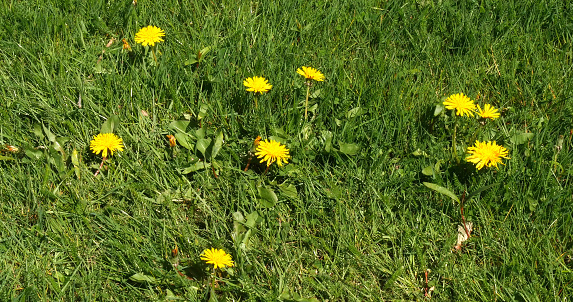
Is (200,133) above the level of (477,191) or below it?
above

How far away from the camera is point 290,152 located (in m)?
2.54

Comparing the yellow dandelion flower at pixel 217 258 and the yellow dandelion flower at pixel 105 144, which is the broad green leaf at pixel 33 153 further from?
the yellow dandelion flower at pixel 217 258

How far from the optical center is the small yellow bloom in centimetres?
253

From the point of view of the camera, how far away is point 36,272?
209 cm

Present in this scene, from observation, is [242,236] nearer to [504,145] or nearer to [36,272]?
[36,272]

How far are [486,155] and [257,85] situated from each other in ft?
3.26

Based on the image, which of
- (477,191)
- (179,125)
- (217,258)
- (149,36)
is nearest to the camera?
(217,258)

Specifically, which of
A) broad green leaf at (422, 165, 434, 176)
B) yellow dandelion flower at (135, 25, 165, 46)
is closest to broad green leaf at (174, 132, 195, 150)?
yellow dandelion flower at (135, 25, 165, 46)

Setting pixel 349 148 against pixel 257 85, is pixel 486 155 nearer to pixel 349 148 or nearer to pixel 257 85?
pixel 349 148

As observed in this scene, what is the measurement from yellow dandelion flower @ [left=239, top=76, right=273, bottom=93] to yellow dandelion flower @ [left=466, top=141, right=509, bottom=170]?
35.1 inches

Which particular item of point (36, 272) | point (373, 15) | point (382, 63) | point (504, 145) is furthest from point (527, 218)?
point (36, 272)

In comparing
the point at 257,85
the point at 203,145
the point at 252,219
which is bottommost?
the point at 252,219

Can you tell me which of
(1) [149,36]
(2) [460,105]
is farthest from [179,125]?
(2) [460,105]

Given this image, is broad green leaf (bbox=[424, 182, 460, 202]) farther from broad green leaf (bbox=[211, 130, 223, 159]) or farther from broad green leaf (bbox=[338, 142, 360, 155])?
broad green leaf (bbox=[211, 130, 223, 159])
